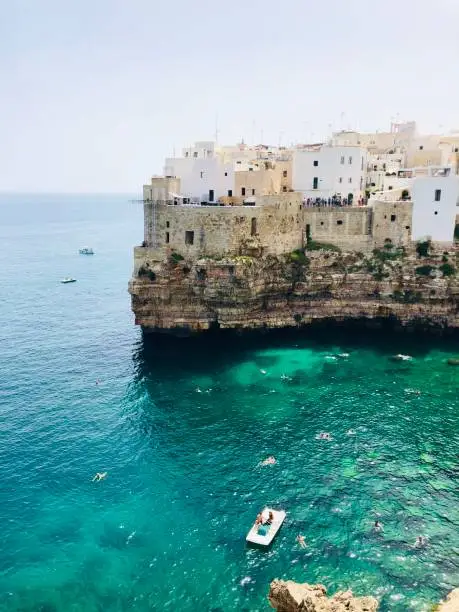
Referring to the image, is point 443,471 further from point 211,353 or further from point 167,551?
point 211,353

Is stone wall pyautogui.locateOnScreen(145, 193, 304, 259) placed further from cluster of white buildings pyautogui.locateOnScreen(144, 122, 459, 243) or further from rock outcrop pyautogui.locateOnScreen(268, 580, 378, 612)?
rock outcrop pyautogui.locateOnScreen(268, 580, 378, 612)

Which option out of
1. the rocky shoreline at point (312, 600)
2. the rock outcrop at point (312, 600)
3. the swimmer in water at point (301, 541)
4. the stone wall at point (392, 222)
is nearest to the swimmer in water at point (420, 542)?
the swimmer in water at point (301, 541)

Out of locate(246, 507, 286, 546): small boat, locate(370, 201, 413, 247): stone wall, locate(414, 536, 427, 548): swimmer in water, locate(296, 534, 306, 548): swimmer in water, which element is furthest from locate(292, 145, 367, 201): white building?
locate(296, 534, 306, 548): swimmer in water

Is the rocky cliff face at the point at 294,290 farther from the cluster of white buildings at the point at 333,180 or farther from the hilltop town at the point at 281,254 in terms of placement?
the cluster of white buildings at the point at 333,180

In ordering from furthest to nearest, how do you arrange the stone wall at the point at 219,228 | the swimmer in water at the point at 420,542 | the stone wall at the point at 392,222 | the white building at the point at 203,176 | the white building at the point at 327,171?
the white building at the point at 327,171 → the white building at the point at 203,176 → the stone wall at the point at 392,222 → the stone wall at the point at 219,228 → the swimmer in water at the point at 420,542

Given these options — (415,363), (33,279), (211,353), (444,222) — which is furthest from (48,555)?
(33,279)

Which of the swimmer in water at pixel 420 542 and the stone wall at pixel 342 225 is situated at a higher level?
the stone wall at pixel 342 225

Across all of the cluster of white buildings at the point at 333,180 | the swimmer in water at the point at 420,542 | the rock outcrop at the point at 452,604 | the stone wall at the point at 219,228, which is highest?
the cluster of white buildings at the point at 333,180
